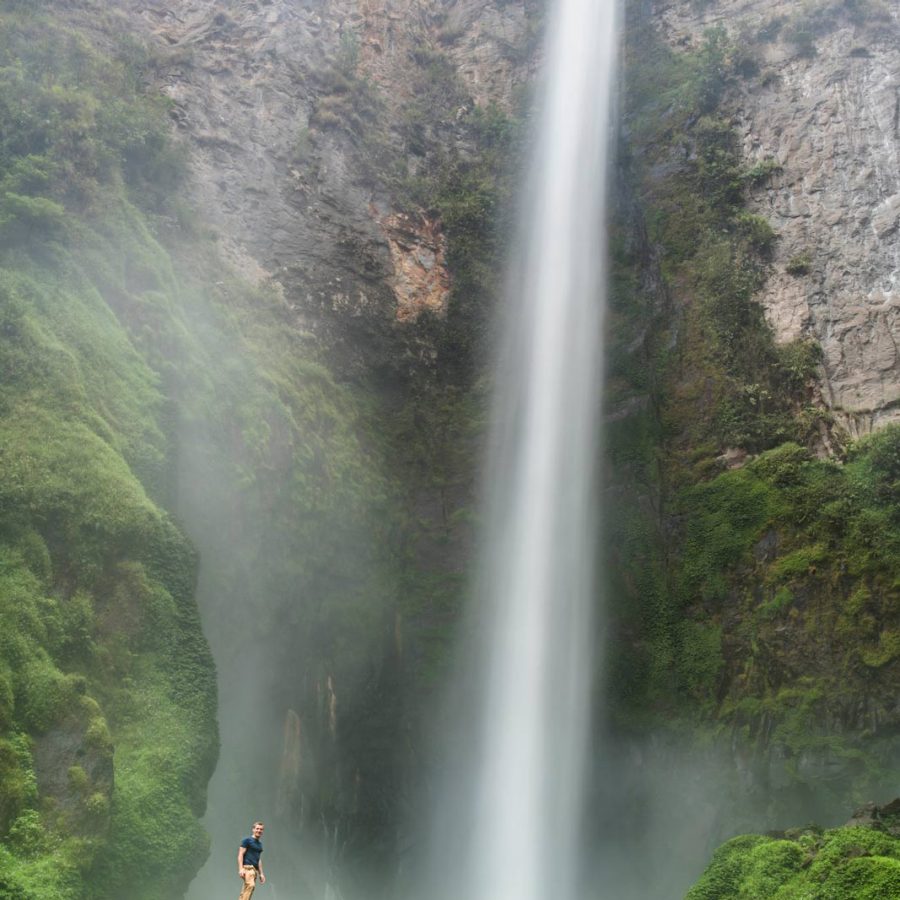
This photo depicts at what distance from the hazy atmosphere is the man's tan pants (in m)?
0.03

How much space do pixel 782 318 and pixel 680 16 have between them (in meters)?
14.1

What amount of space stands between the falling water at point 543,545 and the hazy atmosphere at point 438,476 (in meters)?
0.09

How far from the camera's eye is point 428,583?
21156 millimetres

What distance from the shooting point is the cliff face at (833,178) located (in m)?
20.0

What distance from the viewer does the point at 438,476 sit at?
22562 millimetres

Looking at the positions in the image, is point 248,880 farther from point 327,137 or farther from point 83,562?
point 327,137

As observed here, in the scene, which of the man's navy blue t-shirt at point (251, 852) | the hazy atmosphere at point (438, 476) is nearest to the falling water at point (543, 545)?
the hazy atmosphere at point (438, 476)

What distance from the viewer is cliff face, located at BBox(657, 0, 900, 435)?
789 inches

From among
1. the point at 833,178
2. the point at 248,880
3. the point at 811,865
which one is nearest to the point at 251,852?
the point at 248,880

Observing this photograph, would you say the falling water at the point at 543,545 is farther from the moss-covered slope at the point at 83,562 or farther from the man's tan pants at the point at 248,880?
the man's tan pants at the point at 248,880

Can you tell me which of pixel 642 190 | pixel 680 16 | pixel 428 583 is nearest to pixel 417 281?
pixel 642 190

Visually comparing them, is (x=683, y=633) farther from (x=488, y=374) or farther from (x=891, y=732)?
(x=488, y=374)

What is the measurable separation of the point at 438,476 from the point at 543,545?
335cm

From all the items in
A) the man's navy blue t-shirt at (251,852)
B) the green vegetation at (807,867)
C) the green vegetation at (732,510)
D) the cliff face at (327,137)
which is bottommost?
the green vegetation at (807,867)
